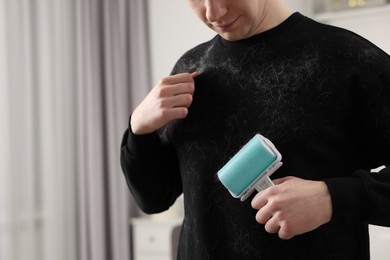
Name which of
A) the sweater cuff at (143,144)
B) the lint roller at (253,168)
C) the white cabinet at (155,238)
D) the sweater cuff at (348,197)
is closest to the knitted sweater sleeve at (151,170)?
the sweater cuff at (143,144)

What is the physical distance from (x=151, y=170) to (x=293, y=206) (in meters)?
0.41

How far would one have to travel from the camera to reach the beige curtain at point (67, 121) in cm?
318

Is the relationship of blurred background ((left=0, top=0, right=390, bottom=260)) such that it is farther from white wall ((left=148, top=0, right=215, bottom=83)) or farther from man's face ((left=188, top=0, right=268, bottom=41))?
man's face ((left=188, top=0, right=268, bottom=41))

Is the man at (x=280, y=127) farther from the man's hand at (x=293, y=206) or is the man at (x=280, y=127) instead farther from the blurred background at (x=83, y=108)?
the blurred background at (x=83, y=108)

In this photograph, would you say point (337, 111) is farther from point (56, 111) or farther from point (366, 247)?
point (56, 111)

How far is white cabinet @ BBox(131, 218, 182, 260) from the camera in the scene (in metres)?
3.47

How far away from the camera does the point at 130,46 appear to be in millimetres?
3988

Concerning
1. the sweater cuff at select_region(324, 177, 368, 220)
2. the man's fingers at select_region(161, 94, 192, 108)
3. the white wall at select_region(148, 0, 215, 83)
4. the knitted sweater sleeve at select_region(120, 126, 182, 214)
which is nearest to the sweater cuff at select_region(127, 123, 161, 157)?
the knitted sweater sleeve at select_region(120, 126, 182, 214)

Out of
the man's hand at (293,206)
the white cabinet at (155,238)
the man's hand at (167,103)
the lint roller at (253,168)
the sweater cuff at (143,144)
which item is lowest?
the white cabinet at (155,238)

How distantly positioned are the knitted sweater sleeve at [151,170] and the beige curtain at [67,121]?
6.68 ft

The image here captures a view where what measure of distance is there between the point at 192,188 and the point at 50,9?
2.54 metres

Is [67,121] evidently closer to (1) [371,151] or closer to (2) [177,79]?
(2) [177,79]

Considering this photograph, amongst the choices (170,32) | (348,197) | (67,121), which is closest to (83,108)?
(67,121)

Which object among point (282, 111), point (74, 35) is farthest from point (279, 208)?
point (74, 35)
